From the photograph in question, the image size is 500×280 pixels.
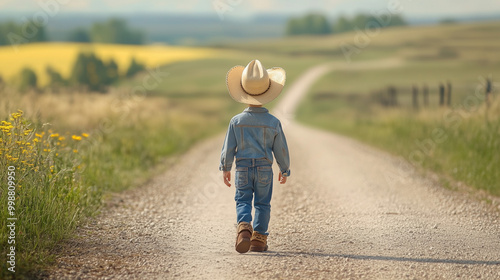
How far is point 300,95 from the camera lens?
47719mm

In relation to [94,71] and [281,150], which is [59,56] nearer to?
[94,71]

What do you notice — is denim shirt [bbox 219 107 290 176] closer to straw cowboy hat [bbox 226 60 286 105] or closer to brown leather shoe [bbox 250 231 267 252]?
straw cowboy hat [bbox 226 60 286 105]

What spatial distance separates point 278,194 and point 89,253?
386 centimetres

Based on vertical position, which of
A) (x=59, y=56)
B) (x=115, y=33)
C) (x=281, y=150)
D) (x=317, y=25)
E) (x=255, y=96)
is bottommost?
(x=317, y=25)

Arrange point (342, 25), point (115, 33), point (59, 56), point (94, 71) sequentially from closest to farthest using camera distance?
point (94, 71), point (59, 56), point (115, 33), point (342, 25)

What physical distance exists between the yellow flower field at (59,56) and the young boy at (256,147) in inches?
565

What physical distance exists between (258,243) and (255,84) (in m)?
1.67

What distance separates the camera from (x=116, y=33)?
223ft

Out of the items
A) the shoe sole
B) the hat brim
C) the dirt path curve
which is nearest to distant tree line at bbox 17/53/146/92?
the dirt path curve

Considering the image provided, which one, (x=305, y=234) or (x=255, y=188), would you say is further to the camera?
(x=305, y=234)

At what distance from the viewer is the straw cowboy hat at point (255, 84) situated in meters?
5.37

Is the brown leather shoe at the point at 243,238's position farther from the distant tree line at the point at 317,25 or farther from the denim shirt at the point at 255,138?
the distant tree line at the point at 317,25

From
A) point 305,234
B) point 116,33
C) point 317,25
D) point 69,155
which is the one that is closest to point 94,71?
point 116,33

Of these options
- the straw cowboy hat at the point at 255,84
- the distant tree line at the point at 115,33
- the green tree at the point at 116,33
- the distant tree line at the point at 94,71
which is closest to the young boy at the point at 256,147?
the straw cowboy hat at the point at 255,84
